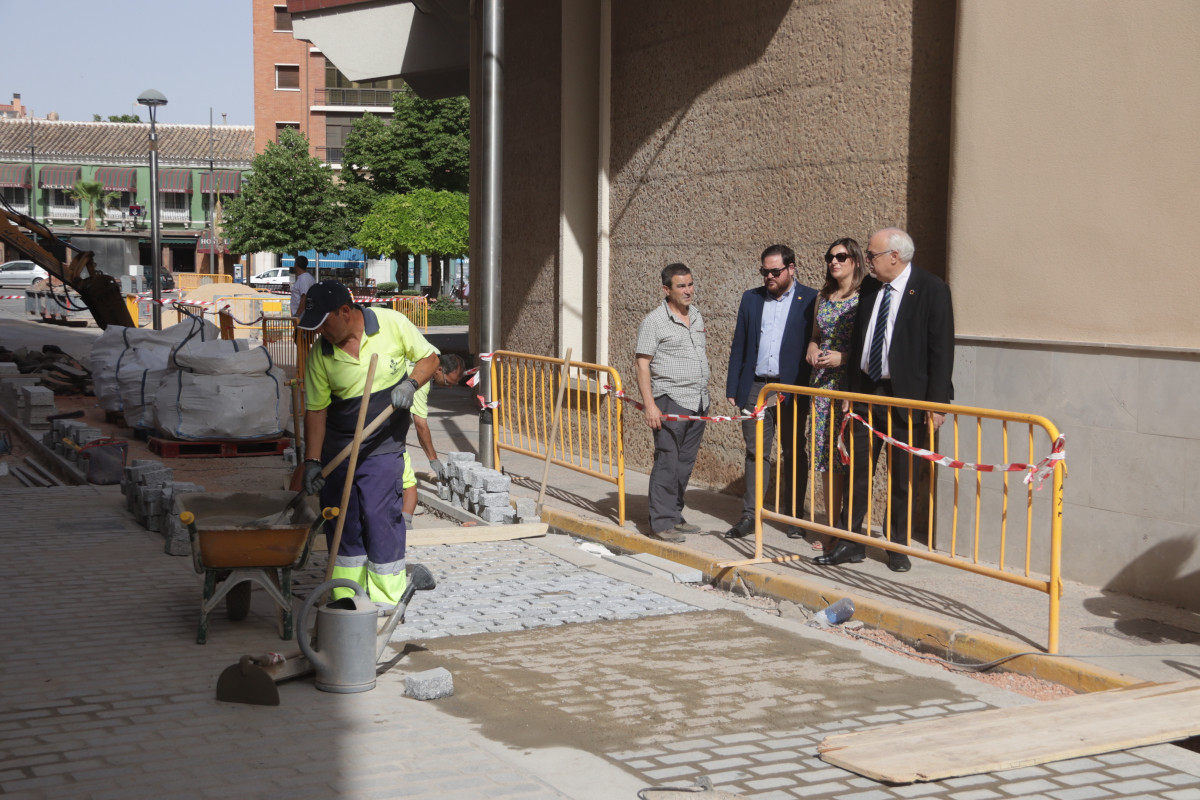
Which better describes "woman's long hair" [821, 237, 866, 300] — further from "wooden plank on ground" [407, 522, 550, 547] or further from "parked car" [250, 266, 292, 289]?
"parked car" [250, 266, 292, 289]

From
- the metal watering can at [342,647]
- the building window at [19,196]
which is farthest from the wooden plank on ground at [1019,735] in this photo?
the building window at [19,196]

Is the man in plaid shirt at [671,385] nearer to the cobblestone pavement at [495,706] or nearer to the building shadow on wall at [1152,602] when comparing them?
the cobblestone pavement at [495,706]

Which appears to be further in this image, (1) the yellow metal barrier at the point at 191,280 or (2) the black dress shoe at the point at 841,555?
(1) the yellow metal barrier at the point at 191,280

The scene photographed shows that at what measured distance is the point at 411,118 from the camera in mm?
54688

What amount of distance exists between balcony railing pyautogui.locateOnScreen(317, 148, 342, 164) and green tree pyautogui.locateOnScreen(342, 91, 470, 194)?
16.0 m

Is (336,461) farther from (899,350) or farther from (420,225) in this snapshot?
(420,225)

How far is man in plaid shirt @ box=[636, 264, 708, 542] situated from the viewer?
8562 millimetres

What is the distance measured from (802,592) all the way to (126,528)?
5.17 meters

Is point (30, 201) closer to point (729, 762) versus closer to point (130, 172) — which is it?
point (130, 172)

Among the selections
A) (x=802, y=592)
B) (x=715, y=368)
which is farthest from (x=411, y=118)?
(x=802, y=592)

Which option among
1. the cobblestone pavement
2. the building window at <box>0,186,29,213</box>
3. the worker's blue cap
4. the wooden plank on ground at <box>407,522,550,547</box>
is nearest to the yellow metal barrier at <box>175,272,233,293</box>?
the building window at <box>0,186,29,213</box>

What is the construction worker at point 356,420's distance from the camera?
20.4ft

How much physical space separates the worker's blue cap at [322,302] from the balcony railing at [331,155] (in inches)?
2680

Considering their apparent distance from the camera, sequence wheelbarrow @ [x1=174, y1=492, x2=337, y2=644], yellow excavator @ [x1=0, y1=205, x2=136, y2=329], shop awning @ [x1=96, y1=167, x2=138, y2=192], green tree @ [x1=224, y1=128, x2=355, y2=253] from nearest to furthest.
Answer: wheelbarrow @ [x1=174, y1=492, x2=337, y2=644]
yellow excavator @ [x1=0, y1=205, x2=136, y2=329]
green tree @ [x1=224, y1=128, x2=355, y2=253]
shop awning @ [x1=96, y1=167, x2=138, y2=192]
